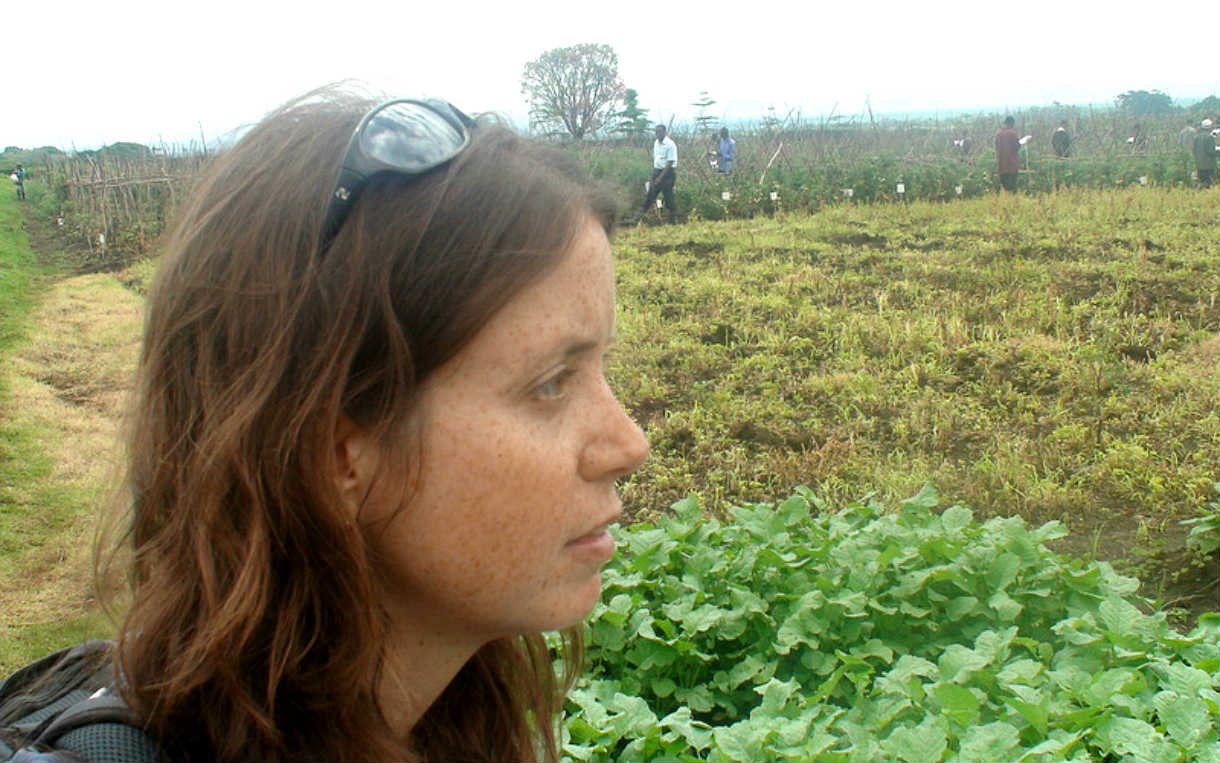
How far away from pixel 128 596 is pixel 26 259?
17.6m

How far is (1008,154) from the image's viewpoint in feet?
48.2

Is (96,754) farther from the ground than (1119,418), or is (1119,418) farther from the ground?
(96,754)

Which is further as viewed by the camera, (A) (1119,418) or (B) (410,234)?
(A) (1119,418)

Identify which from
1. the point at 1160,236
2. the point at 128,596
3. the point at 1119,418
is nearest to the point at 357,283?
the point at 128,596

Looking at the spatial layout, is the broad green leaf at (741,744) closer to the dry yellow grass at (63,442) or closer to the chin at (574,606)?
the chin at (574,606)

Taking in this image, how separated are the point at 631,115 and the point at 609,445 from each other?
1352 inches

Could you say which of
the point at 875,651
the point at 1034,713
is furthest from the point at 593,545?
the point at 875,651

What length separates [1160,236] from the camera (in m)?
9.31

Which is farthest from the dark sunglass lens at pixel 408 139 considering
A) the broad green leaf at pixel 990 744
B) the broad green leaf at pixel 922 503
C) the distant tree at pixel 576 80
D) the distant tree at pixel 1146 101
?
the distant tree at pixel 1146 101

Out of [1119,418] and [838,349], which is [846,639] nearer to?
[1119,418]

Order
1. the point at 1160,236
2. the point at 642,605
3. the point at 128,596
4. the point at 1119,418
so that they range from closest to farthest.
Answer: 1. the point at 128,596
2. the point at 642,605
3. the point at 1119,418
4. the point at 1160,236

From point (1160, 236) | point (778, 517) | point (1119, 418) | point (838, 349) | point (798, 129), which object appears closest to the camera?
point (778, 517)

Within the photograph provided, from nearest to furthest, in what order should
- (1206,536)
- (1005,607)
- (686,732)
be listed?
(686,732)
(1005,607)
(1206,536)

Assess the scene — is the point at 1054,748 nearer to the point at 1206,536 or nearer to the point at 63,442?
the point at 1206,536
